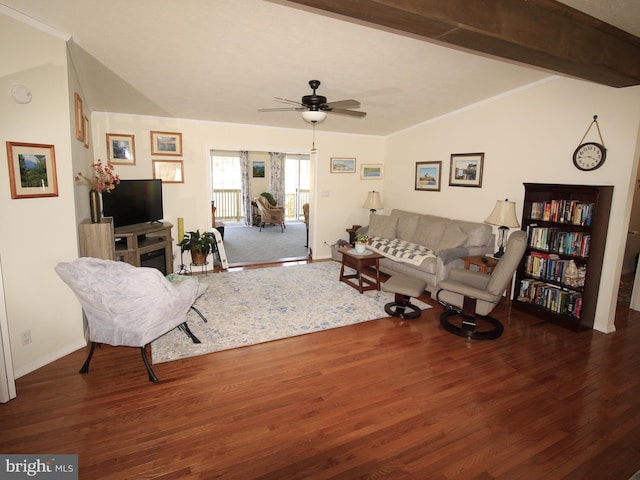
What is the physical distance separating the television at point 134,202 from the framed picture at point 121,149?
71 cm

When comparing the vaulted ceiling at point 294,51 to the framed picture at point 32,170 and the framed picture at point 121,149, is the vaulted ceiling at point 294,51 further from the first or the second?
the framed picture at point 32,170

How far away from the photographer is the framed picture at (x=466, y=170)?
205 inches

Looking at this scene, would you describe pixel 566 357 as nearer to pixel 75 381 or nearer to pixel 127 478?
pixel 127 478

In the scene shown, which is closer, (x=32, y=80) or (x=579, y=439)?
(x=579, y=439)

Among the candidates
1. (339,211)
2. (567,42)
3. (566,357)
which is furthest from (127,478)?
(339,211)

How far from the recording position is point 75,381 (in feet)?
9.00

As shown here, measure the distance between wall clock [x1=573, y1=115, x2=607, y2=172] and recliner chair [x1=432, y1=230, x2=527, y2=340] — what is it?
4.25ft

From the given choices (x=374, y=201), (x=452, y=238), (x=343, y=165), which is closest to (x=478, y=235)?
(x=452, y=238)

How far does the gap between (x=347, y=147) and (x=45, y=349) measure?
18.9 feet

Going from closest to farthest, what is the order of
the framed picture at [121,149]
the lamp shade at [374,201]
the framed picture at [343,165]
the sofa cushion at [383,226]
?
the framed picture at [121,149], the sofa cushion at [383,226], the lamp shade at [374,201], the framed picture at [343,165]

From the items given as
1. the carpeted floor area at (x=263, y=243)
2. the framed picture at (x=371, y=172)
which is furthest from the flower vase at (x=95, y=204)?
the framed picture at (x=371, y=172)

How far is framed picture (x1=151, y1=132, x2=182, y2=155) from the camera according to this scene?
17.9 feet

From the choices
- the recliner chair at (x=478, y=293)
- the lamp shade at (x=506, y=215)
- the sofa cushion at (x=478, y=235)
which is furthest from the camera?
the sofa cushion at (x=478, y=235)

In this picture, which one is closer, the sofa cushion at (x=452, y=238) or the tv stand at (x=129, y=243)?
the tv stand at (x=129, y=243)
